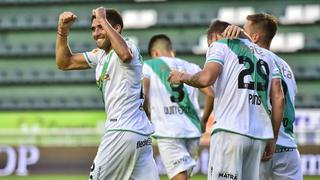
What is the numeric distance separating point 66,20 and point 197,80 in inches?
43.5

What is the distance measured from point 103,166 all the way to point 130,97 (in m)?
0.49

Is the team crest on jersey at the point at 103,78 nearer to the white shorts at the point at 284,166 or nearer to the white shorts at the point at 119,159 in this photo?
the white shorts at the point at 119,159

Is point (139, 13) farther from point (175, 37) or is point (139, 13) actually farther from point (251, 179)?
point (251, 179)

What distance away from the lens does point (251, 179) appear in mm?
5203

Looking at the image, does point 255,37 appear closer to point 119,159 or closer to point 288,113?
point 288,113

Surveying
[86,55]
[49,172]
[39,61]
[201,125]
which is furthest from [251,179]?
[39,61]

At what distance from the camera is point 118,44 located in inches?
202

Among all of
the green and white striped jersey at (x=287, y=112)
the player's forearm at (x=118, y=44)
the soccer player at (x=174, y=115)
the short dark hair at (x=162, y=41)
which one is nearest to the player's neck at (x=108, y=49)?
the player's forearm at (x=118, y=44)

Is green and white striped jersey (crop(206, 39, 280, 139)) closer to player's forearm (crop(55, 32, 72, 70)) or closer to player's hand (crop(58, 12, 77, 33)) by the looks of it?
player's hand (crop(58, 12, 77, 33))

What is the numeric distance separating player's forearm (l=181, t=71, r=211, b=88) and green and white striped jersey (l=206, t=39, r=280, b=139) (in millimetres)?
152

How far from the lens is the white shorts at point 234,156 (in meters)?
5.13

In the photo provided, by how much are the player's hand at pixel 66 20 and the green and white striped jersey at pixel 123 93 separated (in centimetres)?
39

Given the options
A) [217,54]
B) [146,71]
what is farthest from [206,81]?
[146,71]

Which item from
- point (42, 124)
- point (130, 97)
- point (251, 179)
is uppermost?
point (130, 97)
